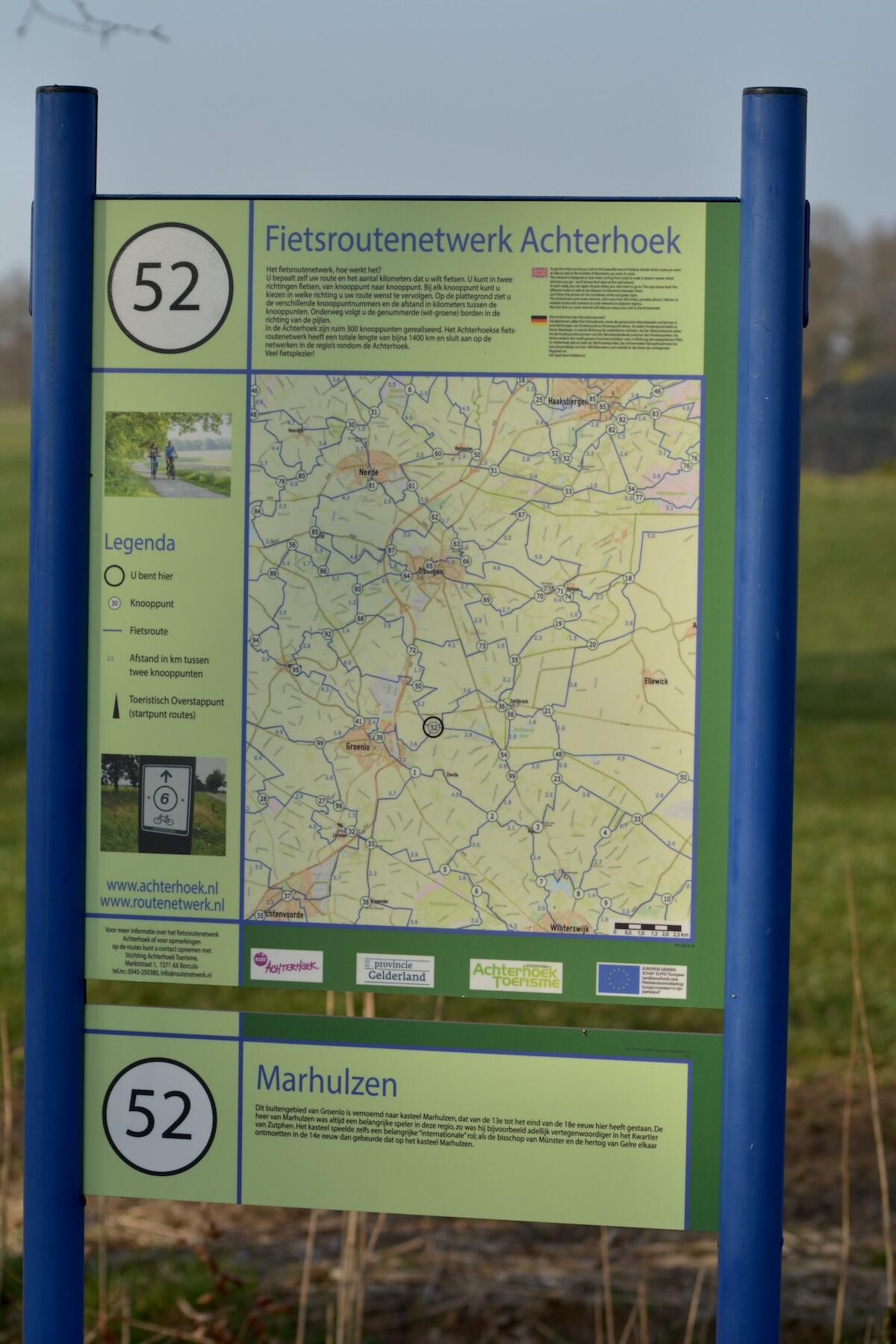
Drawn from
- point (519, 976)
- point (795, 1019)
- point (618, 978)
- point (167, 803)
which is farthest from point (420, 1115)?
point (795, 1019)

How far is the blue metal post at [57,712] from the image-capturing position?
2.47 meters

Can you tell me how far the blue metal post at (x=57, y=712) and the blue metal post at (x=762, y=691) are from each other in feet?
3.49

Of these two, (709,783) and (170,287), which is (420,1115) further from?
(170,287)

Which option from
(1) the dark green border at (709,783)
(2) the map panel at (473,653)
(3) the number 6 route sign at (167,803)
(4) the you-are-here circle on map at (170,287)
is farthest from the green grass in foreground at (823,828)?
(4) the you-are-here circle on map at (170,287)

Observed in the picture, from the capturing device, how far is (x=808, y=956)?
22.8 ft

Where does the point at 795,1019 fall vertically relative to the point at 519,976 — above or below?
below

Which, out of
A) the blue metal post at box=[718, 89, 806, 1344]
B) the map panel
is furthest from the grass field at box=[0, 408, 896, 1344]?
the blue metal post at box=[718, 89, 806, 1344]

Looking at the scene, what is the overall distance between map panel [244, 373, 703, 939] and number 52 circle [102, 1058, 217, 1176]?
0.31 meters

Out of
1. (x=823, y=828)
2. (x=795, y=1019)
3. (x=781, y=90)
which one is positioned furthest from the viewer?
(x=823, y=828)

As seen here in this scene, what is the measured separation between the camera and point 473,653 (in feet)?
8.04

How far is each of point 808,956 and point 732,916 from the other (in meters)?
4.81

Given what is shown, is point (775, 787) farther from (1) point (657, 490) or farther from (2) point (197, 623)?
(2) point (197, 623)

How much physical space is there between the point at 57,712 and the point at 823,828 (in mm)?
7601

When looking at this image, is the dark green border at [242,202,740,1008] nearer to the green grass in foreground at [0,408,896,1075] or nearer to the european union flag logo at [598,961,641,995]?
the european union flag logo at [598,961,641,995]
